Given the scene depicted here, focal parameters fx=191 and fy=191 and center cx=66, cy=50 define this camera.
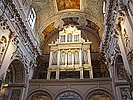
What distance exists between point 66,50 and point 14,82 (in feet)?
15.6

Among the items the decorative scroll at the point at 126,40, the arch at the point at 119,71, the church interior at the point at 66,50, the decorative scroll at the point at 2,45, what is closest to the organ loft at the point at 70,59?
the church interior at the point at 66,50

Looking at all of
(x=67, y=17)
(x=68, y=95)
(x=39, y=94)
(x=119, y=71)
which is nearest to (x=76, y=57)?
(x=68, y=95)

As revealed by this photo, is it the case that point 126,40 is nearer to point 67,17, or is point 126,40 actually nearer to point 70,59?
point 70,59

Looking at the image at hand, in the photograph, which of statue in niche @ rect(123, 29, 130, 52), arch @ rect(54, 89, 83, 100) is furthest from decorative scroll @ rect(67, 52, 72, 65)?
statue in niche @ rect(123, 29, 130, 52)

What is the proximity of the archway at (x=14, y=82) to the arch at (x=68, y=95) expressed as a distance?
2.32 meters

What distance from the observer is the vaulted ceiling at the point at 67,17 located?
15594 mm

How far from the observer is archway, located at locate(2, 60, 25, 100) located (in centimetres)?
1188

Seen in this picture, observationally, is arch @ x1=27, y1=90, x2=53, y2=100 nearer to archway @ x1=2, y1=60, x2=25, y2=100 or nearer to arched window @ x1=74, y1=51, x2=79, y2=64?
archway @ x1=2, y1=60, x2=25, y2=100

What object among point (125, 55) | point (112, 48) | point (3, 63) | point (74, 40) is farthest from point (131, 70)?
point (74, 40)

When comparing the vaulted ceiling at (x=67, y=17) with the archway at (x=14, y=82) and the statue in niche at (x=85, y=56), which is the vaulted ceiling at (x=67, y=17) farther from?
the archway at (x=14, y=82)

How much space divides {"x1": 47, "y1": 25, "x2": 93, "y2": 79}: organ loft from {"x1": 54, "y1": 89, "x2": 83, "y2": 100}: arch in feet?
4.73

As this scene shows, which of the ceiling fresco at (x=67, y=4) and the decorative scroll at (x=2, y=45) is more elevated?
the ceiling fresco at (x=67, y=4)

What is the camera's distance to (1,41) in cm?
916

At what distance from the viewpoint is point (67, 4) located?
16.3m
